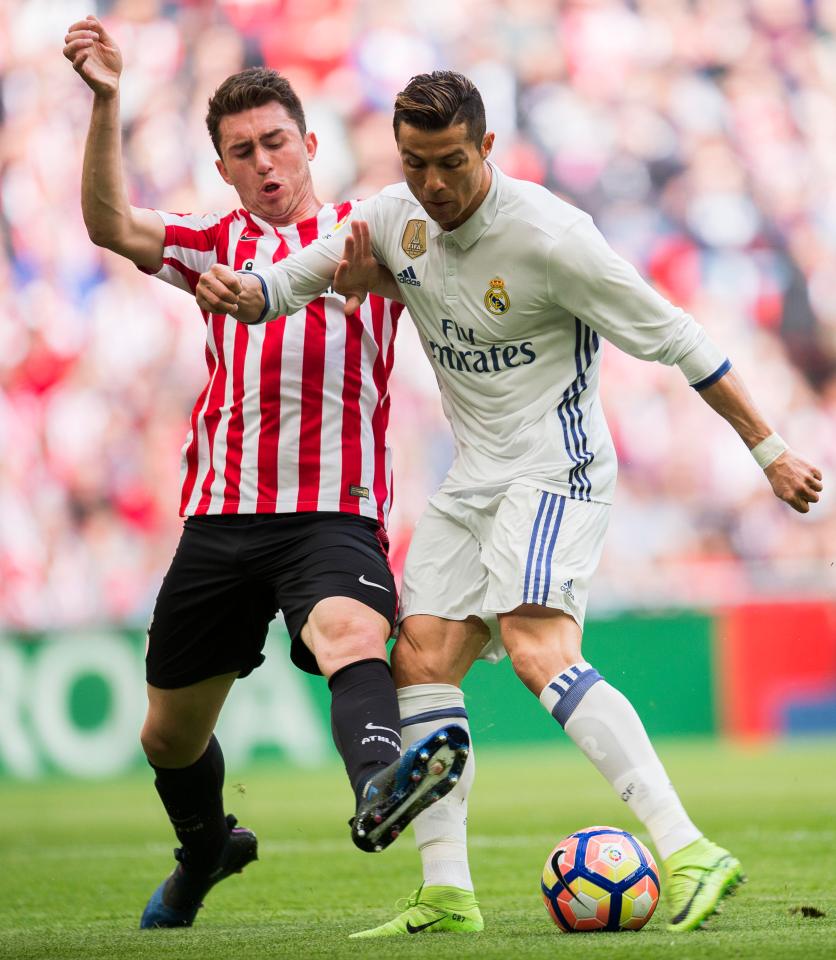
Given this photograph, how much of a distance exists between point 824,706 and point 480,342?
8834mm

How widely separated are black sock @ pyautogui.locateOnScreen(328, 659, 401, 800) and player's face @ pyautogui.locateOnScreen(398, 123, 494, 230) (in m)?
1.12

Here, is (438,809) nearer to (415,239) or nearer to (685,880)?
(685,880)

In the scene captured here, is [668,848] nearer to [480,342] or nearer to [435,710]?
[435,710]

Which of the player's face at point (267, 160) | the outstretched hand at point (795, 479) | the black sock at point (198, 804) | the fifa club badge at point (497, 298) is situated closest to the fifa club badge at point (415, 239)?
the fifa club badge at point (497, 298)

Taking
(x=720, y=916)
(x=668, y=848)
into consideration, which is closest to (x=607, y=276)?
(x=668, y=848)

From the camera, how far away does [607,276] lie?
3775mm

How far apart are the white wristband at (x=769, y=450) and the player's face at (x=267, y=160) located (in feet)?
5.02

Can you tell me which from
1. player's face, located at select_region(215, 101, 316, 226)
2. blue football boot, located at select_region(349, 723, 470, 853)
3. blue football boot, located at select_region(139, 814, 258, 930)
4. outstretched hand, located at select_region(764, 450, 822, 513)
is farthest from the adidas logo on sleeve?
blue football boot, located at select_region(139, 814, 258, 930)

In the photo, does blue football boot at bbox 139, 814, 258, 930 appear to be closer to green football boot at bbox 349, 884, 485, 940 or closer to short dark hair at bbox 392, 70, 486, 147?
green football boot at bbox 349, 884, 485, 940

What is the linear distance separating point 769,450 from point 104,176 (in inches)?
73.9

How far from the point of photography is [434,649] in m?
4.10

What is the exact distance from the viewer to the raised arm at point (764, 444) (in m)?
3.73

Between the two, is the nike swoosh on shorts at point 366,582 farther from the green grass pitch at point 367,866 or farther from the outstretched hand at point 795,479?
the outstretched hand at point 795,479

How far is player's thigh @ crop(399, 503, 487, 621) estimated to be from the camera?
4.07m
